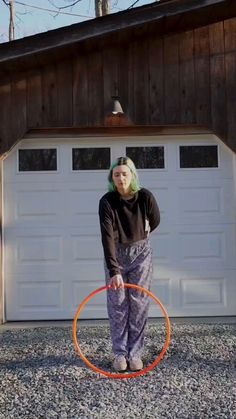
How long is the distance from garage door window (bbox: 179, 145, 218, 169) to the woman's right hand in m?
2.71

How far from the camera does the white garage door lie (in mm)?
6047

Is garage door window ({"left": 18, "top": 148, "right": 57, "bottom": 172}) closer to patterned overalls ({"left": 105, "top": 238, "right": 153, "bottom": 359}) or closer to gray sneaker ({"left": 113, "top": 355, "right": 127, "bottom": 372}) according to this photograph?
patterned overalls ({"left": 105, "top": 238, "right": 153, "bottom": 359})

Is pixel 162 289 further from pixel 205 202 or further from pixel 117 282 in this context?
pixel 117 282

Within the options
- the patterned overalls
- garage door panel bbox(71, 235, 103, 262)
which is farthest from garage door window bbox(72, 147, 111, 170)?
the patterned overalls

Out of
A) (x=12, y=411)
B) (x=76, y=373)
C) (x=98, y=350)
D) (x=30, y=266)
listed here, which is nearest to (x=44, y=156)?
(x=30, y=266)

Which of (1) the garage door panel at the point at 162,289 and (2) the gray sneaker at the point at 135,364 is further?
(1) the garage door panel at the point at 162,289

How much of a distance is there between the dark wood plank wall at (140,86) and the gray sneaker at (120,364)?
2900mm

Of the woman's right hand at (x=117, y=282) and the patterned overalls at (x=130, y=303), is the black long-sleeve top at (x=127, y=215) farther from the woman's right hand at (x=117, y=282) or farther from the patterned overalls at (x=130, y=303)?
the woman's right hand at (x=117, y=282)

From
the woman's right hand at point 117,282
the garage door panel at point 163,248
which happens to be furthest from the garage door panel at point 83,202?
the woman's right hand at point 117,282

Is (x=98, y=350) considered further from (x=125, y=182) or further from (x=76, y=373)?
(x=125, y=182)

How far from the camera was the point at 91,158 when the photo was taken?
616 centimetres

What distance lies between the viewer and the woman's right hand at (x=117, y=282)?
376 cm

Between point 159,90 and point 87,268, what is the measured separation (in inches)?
87.8

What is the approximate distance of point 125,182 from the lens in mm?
3852
